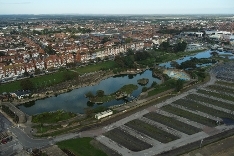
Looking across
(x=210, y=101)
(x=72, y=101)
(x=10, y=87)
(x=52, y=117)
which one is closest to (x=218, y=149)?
(x=210, y=101)

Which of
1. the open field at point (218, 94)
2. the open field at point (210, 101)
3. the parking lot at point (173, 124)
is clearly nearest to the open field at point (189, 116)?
the parking lot at point (173, 124)

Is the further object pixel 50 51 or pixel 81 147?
pixel 50 51

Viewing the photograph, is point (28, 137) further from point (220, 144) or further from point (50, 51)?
point (50, 51)

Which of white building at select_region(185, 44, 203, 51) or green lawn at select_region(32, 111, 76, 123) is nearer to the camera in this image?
green lawn at select_region(32, 111, 76, 123)

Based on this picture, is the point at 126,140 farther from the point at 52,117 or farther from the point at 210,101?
the point at 210,101

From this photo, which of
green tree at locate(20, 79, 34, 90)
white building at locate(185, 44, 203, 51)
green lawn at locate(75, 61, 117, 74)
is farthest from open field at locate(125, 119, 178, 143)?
white building at locate(185, 44, 203, 51)

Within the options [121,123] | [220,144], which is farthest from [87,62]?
[220,144]

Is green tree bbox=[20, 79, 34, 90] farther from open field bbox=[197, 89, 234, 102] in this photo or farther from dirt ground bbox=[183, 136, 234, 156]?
dirt ground bbox=[183, 136, 234, 156]

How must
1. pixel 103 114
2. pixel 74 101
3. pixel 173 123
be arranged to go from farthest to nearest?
pixel 74 101 < pixel 103 114 < pixel 173 123

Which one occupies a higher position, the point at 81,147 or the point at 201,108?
the point at 201,108
